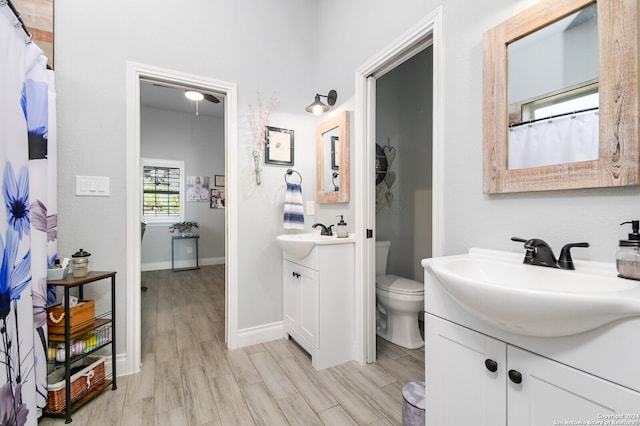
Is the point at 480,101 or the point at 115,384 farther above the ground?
the point at 480,101

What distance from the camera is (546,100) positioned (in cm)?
106

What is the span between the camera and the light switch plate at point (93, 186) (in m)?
1.83

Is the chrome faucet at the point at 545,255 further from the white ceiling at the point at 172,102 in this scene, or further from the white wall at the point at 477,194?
the white ceiling at the point at 172,102

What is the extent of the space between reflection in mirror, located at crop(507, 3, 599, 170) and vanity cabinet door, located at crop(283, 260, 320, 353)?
1399 mm

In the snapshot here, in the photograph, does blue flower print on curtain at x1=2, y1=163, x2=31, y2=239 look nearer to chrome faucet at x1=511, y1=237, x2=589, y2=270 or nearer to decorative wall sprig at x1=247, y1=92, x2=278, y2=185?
decorative wall sprig at x1=247, y1=92, x2=278, y2=185

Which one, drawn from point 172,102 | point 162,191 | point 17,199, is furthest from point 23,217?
point 162,191

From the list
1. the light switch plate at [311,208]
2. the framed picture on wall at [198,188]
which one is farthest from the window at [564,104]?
the framed picture on wall at [198,188]

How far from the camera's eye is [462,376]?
99cm

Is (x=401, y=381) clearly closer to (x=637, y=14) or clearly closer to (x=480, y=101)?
(x=480, y=101)

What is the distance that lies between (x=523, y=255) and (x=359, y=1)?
2.09 m

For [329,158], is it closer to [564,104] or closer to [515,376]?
[564,104]

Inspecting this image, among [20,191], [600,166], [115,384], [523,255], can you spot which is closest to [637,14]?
[600,166]

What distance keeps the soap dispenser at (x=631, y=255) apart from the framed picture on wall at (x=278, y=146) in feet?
7.02

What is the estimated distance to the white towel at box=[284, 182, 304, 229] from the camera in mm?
2387
